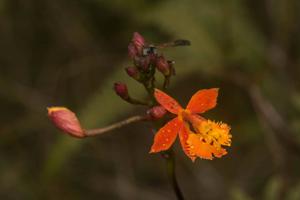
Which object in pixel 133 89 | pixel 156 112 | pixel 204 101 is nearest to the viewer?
pixel 156 112

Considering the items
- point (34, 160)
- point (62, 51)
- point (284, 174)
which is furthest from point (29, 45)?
point (284, 174)

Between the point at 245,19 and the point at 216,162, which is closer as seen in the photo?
the point at 245,19

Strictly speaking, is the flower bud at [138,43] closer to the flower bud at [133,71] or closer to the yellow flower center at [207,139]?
the flower bud at [133,71]

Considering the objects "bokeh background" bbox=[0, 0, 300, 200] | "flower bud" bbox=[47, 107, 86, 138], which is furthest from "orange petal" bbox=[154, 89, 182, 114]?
"bokeh background" bbox=[0, 0, 300, 200]

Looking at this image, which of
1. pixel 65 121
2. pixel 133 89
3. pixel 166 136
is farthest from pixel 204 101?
pixel 133 89

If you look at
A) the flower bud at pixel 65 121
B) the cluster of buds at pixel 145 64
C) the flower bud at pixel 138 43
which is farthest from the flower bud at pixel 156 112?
the flower bud at pixel 65 121

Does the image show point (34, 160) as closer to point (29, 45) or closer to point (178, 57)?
point (29, 45)

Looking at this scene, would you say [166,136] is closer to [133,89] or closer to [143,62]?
[143,62]
